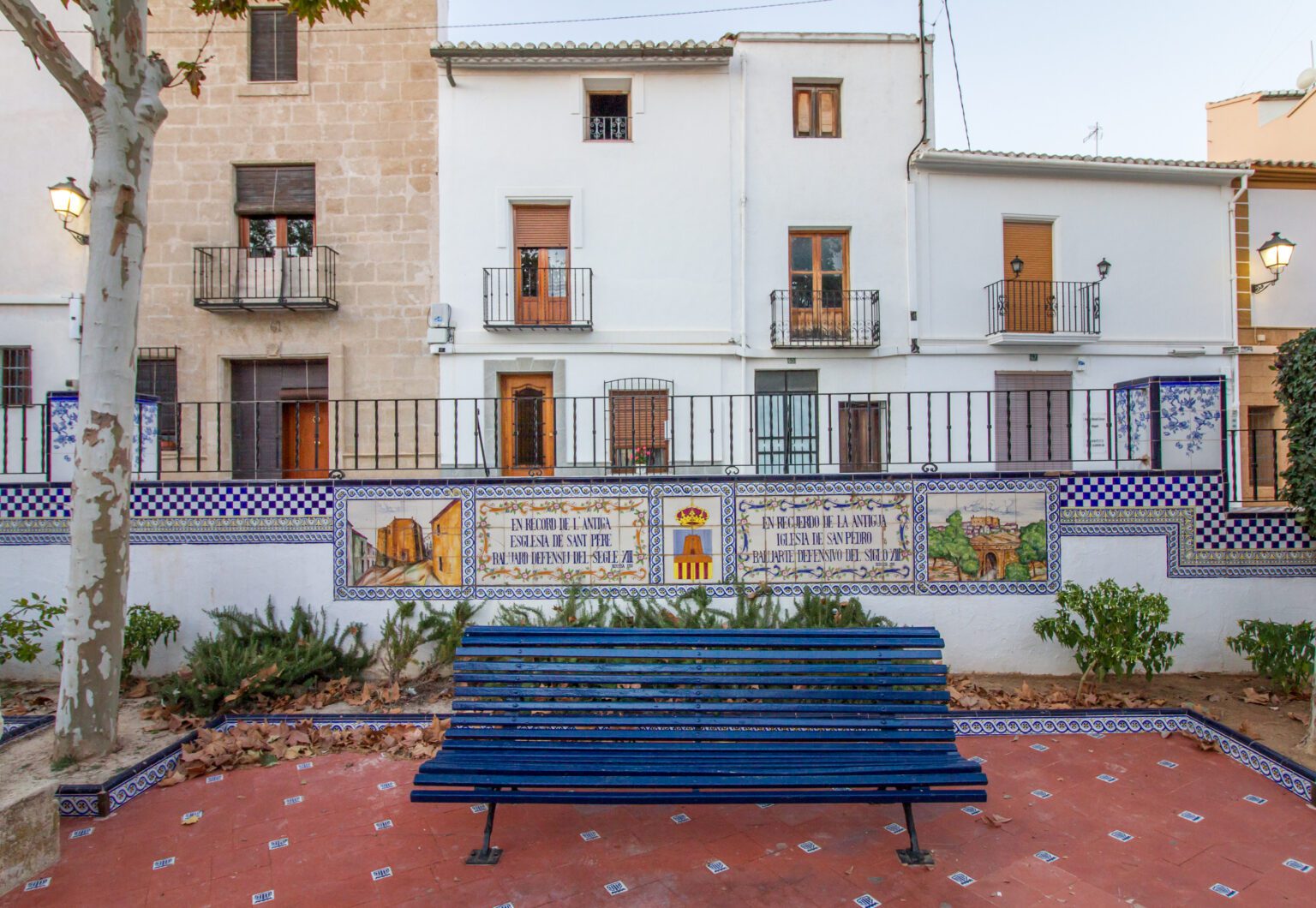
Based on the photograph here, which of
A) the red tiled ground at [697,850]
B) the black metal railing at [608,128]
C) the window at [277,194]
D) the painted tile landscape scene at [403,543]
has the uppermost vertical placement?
the black metal railing at [608,128]

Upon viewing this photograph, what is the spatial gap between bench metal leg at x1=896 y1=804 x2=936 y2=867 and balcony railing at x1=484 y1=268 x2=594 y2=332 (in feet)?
29.5

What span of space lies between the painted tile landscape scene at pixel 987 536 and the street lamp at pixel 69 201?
12236mm

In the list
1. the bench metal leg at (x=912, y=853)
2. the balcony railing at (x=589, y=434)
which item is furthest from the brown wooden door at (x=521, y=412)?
the bench metal leg at (x=912, y=853)

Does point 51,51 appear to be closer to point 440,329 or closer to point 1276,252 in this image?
point 440,329

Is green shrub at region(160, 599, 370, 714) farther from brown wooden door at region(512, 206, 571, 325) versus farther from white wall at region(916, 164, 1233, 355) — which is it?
white wall at region(916, 164, 1233, 355)

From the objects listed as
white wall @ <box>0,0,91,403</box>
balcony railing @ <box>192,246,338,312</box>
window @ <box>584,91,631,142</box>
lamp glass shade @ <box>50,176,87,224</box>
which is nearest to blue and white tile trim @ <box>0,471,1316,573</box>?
balcony railing @ <box>192,246,338,312</box>

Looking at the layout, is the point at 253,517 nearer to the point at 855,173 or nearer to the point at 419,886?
the point at 419,886

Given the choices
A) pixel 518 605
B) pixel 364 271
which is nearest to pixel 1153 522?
pixel 518 605

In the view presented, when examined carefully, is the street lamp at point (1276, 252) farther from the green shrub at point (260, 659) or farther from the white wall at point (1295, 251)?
the green shrub at point (260, 659)

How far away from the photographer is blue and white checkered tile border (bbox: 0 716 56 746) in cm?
418

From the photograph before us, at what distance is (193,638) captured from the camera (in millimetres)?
5262

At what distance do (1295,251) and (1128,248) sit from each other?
314 centimetres

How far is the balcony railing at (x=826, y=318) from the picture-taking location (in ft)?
37.8

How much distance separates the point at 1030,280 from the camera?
11906mm
